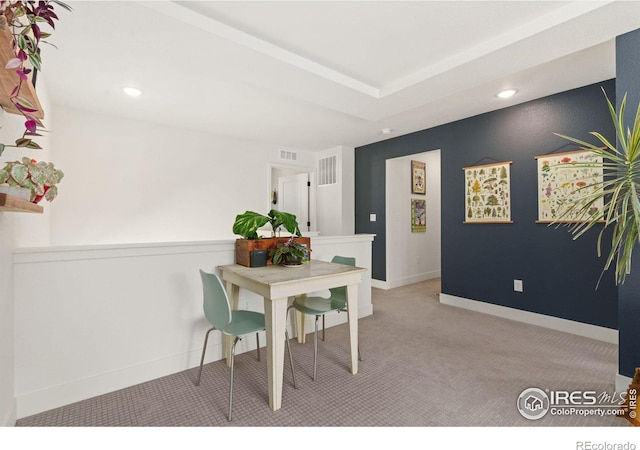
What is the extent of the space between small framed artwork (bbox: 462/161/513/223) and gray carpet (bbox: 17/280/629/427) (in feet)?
4.30

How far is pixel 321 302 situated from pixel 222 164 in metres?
3.03

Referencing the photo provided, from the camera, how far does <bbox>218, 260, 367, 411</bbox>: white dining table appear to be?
1.81 meters

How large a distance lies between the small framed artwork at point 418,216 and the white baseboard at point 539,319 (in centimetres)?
166

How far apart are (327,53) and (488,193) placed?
254cm

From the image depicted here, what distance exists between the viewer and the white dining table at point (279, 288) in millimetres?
1811

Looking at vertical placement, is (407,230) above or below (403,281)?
above

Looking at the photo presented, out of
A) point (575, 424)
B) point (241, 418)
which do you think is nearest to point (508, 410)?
point (575, 424)

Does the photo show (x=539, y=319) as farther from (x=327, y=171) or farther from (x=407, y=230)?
(x=327, y=171)

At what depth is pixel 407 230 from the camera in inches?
211

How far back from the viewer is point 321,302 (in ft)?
8.30

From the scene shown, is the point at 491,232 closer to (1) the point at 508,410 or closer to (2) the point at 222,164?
(1) the point at 508,410

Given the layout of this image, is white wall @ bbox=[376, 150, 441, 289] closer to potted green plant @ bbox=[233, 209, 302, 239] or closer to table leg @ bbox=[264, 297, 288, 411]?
potted green plant @ bbox=[233, 209, 302, 239]

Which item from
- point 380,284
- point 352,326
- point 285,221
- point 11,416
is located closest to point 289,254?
point 285,221

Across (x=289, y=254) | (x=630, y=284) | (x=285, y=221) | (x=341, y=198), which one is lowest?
(x=630, y=284)
